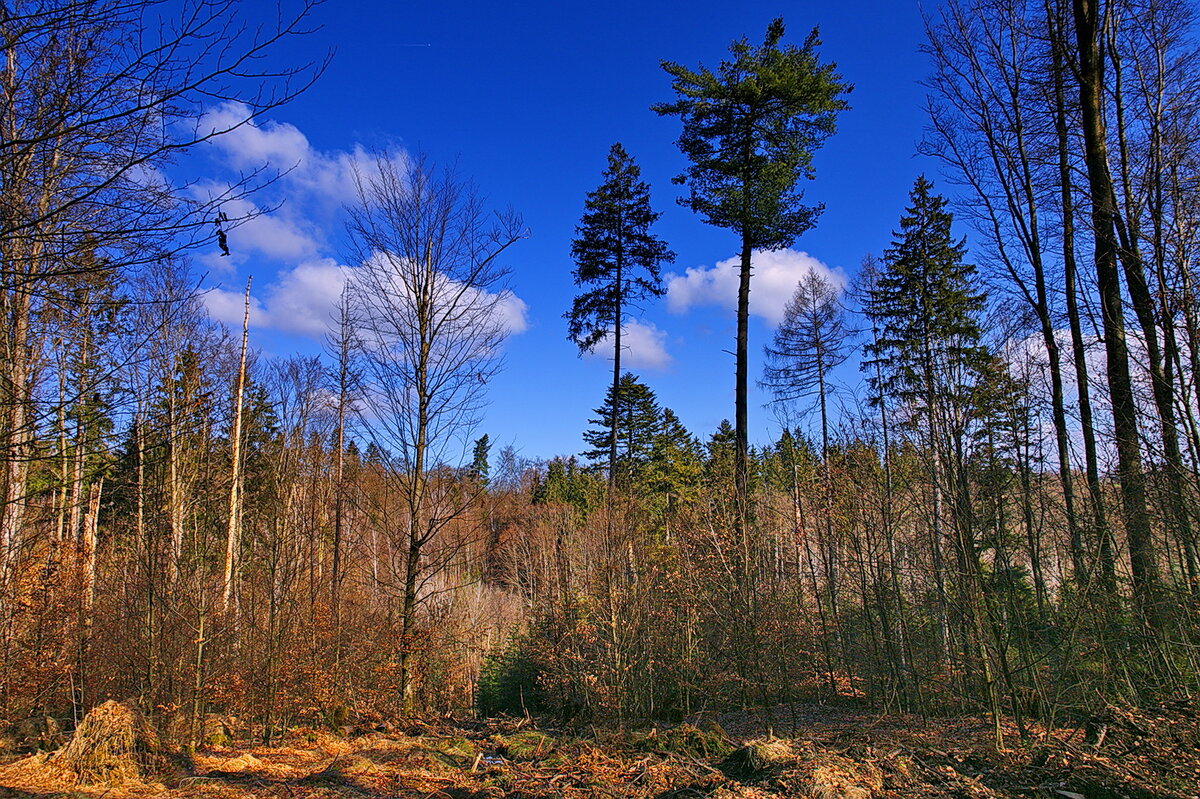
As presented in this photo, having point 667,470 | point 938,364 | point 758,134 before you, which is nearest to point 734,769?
point 938,364

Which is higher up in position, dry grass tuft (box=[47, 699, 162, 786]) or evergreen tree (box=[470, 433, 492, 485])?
evergreen tree (box=[470, 433, 492, 485])

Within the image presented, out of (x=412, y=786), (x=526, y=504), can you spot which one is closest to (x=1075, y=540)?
(x=412, y=786)

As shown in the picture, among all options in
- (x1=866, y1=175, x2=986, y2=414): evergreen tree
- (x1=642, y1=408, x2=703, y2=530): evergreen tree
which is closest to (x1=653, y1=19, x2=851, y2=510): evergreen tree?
(x1=866, y1=175, x2=986, y2=414): evergreen tree

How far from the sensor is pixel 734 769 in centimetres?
473

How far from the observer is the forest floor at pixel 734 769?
4.20 m

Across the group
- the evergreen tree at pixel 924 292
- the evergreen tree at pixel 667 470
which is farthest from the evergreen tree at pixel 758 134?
the evergreen tree at pixel 667 470

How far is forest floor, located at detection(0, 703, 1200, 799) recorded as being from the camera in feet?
13.8

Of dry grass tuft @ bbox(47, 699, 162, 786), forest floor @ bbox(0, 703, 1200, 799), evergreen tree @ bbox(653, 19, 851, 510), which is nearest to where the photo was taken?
forest floor @ bbox(0, 703, 1200, 799)

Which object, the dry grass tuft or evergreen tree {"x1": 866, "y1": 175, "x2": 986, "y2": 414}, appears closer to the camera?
the dry grass tuft

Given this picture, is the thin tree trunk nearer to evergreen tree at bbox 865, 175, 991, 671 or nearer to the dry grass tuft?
the dry grass tuft

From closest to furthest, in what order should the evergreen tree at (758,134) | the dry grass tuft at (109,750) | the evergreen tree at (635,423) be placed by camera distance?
the dry grass tuft at (109,750)
the evergreen tree at (758,134)
the evergreen tree at (635,423)

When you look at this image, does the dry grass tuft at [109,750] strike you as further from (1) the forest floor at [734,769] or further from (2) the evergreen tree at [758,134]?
(2) the evergreen tree at [758,134]

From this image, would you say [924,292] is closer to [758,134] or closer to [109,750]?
[758,134]

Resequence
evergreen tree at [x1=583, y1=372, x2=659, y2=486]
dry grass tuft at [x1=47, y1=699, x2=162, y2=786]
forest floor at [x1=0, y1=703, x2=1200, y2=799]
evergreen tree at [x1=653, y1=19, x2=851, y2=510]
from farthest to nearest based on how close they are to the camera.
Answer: evergreen tree at [x1=583, y1=372, x2=659, y2=486] < evergreen tree at [x1=653, y1=19, x2=851, y2=510] < dry grass tuft at [x1=47, y1=699, x2=162, y2=786] < forest floor at [x1=0, y1=703, x2=1200, y2=799]
